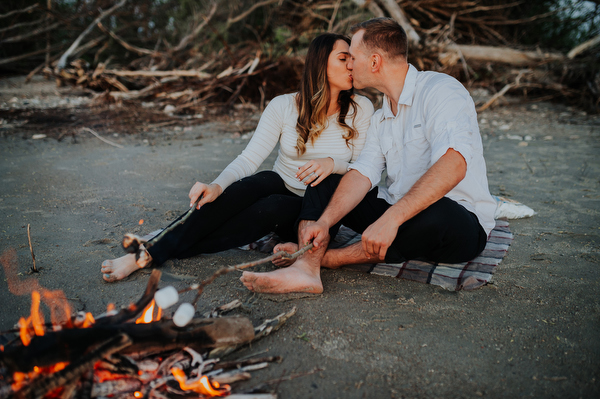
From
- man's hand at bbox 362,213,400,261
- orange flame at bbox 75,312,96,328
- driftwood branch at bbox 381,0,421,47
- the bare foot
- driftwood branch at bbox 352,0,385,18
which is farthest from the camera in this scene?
driftwood branch at bbox 352,0,385,18

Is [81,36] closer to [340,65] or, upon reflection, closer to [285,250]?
[340,65]

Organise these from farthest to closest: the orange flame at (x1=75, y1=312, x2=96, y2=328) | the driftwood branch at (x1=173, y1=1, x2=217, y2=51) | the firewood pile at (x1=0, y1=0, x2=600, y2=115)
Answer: the driftwood branch at (x1=173, y1=1, x2=217, y2=51), the firewood pile at (x1=0, y1=0, x2=600, y2=115), the orange flame at (x1=75, y1=312, x2=96, y2=328)

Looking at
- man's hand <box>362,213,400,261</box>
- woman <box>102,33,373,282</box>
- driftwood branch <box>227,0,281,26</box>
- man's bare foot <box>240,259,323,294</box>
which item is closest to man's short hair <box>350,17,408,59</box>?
woman <box>102,33,373,282</box>

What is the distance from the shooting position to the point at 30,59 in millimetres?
9664

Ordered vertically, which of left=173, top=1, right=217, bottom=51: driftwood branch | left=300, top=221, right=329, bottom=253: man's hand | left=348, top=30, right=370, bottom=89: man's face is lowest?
left=300, top=221, right=329, bottom=253: man's hand

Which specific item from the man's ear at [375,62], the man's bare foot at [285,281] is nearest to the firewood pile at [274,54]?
the man's ear at [375,62]

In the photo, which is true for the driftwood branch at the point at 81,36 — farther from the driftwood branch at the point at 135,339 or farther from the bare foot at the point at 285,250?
the driftwood branch at the point at 135,339

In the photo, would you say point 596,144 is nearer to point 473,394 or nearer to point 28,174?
point 473,394

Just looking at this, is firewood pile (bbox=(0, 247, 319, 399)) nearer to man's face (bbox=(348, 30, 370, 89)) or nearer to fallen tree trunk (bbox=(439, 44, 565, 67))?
man's face (bbox=(348, 30, 370, 89))

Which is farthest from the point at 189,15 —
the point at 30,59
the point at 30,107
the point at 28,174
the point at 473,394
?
the point at 473,394

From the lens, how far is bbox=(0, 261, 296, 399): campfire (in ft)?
4.13

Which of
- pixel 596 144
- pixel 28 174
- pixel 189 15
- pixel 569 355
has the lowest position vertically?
pixel 28 174

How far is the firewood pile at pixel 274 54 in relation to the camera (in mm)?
7180

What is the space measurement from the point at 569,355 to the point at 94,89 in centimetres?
853
